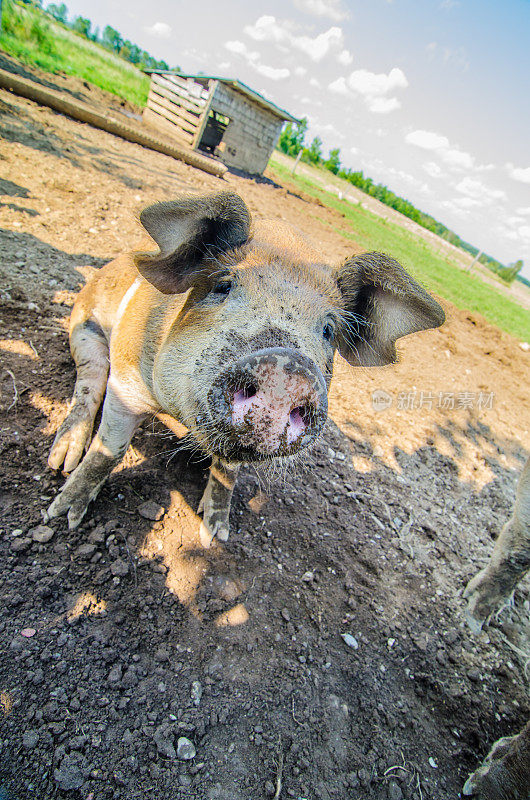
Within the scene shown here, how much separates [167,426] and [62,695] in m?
1.93

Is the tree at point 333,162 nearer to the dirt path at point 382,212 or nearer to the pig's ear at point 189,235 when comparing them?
the dirt path at point 382,212

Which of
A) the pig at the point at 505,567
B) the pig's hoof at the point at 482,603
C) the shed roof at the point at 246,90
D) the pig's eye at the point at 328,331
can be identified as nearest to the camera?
the pig's eye at the point at 328,331

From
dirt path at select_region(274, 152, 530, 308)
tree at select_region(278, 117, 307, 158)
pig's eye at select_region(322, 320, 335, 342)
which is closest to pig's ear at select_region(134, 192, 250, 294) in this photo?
pig's eye at select_region(322, 320, 335, 342)

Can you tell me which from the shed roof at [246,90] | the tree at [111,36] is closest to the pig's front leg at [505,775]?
the shed roof at [246,90]

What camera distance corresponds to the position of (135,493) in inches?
114

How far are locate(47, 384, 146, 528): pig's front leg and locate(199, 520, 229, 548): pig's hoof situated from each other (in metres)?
0.74

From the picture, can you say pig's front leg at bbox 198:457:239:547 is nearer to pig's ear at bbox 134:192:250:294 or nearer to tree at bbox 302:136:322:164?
pig's ear at bbox 134:192:250:294

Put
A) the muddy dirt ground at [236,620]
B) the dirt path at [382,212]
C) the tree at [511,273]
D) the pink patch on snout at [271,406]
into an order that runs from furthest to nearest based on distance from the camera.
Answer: the tree at [511,273], the dirt path at [382,212], the muddy dirt ground at [236,620], the pink patch on snout at [271,406]

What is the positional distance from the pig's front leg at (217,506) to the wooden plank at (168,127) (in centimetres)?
1539

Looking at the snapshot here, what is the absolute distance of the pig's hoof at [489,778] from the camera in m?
2.06

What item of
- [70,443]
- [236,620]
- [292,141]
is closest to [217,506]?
[236,620]

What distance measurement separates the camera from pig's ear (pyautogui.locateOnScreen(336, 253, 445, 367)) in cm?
231

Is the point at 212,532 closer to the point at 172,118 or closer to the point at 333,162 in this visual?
the point at 172,118

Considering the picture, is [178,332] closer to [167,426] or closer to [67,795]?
[167,426]
